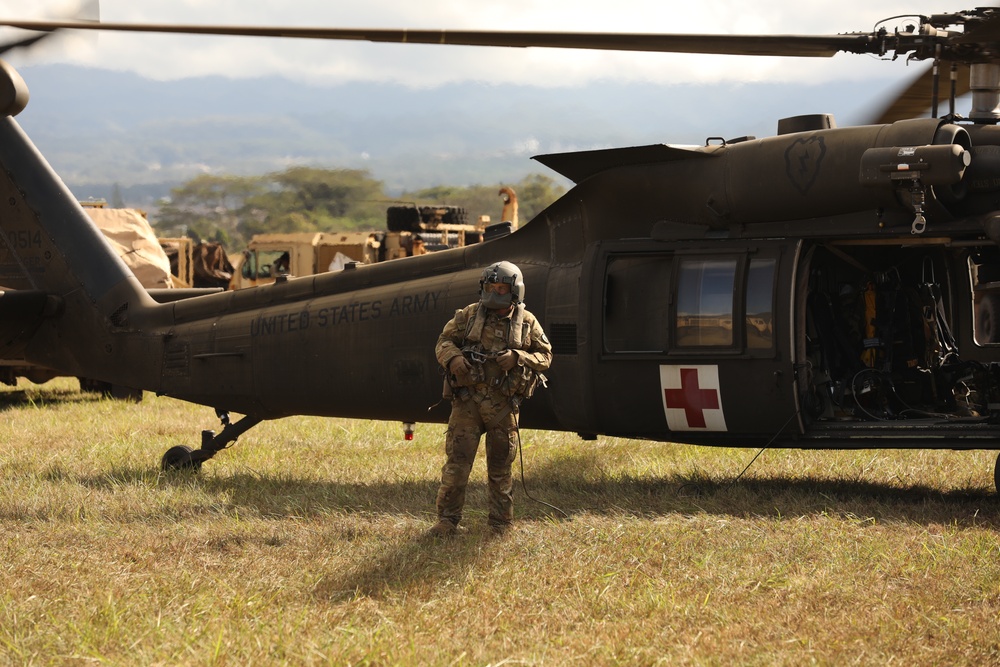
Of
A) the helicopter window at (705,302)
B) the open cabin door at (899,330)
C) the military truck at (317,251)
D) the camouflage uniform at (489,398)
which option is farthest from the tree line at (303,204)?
the camouflage uniform at (489,398)

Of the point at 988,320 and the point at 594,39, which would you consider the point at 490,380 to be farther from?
the point at 988,320

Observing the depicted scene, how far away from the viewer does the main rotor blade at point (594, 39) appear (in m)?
6.65

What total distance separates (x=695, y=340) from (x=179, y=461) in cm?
420

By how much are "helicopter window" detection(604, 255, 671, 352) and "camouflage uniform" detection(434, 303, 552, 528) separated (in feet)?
3.28

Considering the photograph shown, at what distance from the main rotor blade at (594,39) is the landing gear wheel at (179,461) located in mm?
3474

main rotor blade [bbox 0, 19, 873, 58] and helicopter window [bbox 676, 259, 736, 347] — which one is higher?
main rotor blade [bbox 0, 19, 873, 58]

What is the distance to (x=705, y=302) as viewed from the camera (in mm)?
7320

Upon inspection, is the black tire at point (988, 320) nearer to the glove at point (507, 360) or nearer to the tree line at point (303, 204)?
the glove at point (507, 360)

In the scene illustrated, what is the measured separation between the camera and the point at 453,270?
845 centimetres

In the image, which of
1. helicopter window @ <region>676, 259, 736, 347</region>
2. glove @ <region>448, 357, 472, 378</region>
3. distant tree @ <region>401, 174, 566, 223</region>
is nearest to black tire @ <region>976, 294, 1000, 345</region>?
helicopter window @ <region>676, 259, 736, 347</region>

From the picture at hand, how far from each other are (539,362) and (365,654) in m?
2.40

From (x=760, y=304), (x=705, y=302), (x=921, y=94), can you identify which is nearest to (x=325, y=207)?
(x=921, y=94)

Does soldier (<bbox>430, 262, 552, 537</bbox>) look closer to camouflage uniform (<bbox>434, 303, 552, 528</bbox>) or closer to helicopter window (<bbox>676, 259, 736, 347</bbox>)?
camouflage uniform (<bbox>434, 303, 552, 528</bbox>)

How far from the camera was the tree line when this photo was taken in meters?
91.7
